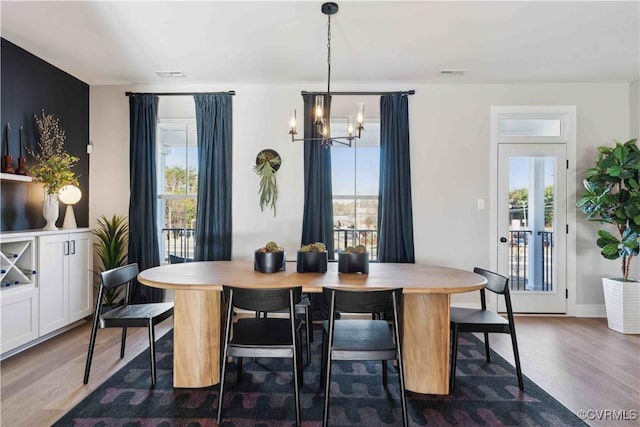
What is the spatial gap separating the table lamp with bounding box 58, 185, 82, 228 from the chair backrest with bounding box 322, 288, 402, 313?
314 centimetres

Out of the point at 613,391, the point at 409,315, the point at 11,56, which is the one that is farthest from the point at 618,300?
the point at 11,56

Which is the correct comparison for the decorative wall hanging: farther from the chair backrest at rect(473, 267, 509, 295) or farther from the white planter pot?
the white planter pot

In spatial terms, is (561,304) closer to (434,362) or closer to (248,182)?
(434,362)

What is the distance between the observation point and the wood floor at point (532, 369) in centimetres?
208

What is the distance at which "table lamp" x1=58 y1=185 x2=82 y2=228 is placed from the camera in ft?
11.2

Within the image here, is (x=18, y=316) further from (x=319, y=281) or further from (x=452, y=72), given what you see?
(x=452, y=72)

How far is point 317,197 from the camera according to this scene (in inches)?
154

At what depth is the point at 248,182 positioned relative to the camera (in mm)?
4035

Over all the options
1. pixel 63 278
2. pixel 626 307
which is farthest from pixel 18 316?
pixel 626 307

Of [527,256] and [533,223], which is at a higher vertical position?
[533,223]

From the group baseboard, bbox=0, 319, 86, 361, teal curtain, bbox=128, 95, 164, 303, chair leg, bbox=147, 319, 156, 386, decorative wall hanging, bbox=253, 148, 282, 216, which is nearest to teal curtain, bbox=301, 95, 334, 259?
decorative wall hanging, bbox=253, 148, 282, 216

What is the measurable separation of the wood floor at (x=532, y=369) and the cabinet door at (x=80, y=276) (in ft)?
0.71

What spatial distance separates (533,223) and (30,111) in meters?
5.65

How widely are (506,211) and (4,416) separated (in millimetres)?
4776
